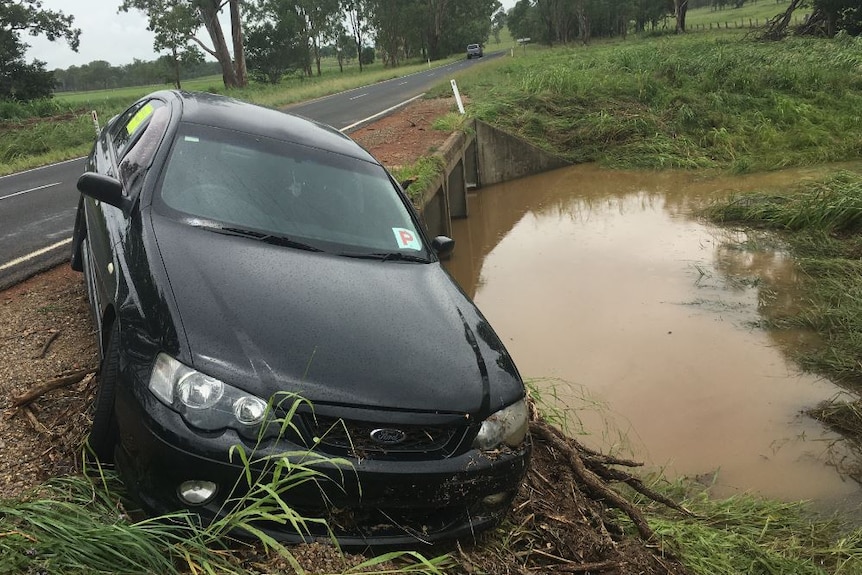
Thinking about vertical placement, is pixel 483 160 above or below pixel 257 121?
below

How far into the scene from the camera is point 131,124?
15.7 feet

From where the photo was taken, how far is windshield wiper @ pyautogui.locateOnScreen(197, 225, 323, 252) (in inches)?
130

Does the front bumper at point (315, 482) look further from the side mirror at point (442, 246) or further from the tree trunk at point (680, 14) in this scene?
the tree trunk at point (680, 14)

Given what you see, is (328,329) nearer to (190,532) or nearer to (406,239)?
(190,532)

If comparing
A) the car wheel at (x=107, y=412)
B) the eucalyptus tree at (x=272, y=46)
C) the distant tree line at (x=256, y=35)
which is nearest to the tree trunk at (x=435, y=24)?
the distant tree line at (x=256, y=35)

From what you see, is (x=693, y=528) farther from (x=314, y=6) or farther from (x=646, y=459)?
(x=314, y=6)

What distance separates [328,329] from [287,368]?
1.02ft

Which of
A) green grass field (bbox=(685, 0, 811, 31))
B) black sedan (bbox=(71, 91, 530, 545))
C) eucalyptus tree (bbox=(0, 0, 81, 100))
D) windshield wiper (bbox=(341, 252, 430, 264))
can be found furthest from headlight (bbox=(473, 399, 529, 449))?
green grass field (bbox=(685, 0, 811, 31))

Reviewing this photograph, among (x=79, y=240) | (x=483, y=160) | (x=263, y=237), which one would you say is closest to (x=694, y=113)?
(x=483, y=160)

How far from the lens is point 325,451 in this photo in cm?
241

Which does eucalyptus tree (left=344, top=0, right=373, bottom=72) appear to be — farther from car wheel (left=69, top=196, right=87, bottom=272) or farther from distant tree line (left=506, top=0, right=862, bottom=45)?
car wheel (left=69, top=196, right=87, bottom=272)

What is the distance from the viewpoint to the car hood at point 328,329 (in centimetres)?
252

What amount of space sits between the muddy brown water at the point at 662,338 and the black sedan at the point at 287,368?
2.52 m

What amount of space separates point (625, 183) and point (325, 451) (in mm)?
12728
